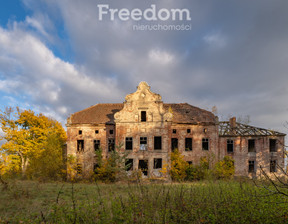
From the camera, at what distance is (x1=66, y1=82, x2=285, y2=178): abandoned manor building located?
20.5 metres

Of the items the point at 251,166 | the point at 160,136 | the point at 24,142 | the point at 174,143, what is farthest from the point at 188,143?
the point at 24,142

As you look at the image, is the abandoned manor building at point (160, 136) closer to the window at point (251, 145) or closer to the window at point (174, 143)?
the window at point (174, 143)

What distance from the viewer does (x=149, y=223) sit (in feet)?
15.5

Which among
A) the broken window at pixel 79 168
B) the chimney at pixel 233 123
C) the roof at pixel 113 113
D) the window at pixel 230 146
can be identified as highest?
the roof at pixel 113 113

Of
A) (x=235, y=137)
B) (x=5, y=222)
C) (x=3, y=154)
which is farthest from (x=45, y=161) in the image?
(x=235, y=137)

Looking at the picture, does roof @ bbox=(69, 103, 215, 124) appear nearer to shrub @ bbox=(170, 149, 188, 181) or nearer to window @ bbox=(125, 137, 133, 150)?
window @ bbox=(125, 137, 133, 150)

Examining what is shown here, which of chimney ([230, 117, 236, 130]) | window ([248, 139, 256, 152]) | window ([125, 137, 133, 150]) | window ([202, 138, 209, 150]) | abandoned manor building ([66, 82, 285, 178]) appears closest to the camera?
abandoned manor building ([66, 82, 285, 178])

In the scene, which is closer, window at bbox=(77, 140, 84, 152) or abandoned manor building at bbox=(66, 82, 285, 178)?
abandoned manor building at bbox=(66, 82, 285, 178)

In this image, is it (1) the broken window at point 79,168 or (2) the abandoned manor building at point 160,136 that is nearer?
(2) the abandoned manor building at point 160,136

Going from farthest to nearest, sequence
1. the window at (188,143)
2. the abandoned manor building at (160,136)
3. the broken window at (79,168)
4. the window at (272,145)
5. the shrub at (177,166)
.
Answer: the window at (272,145) < the window at (188,143) < the broken window at (79,168) < the abandoned manor building at (160,136) < the shrub at (177,166)

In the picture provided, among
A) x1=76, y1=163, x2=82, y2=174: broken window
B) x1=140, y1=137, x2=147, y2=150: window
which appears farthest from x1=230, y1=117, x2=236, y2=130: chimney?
x1=76, y1=163, x2=82, y2=174: broken window

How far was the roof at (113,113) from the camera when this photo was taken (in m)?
22.1

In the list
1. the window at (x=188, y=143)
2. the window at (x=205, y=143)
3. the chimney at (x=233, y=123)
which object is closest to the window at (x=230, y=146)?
the chimney at (x=233, y=123)

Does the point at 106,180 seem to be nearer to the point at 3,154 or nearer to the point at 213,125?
the point at 213,125
